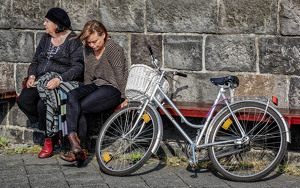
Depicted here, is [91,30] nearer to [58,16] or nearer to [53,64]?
[58,16]

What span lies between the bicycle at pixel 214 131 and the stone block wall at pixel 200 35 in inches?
23.1

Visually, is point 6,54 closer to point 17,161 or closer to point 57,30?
point 57,30

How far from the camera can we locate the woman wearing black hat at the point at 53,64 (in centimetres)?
621

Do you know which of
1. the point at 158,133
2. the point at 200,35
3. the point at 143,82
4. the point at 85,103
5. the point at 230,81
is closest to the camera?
the point at 230,81

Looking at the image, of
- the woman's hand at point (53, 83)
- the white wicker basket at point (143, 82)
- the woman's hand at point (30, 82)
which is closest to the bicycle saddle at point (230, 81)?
the white wicker basket at point (143, 82)

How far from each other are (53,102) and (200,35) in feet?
6.14

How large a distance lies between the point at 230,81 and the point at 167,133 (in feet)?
4.29

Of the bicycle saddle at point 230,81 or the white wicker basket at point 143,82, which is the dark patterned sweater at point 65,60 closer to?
the white wicker basket at point 143,82

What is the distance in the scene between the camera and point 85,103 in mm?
5852

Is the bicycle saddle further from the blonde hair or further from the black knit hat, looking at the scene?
the black knit hat

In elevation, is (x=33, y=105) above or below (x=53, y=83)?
below

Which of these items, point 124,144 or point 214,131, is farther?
point 124,144

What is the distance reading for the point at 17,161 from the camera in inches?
238

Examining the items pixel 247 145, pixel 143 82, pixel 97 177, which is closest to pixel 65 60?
pixel 143 82
